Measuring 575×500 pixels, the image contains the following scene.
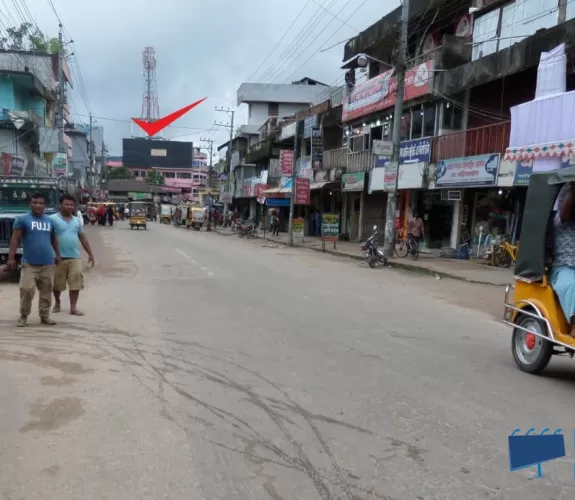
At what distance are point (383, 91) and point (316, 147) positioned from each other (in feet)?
26.2

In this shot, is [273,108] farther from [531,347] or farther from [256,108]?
[531,347]

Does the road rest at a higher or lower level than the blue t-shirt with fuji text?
lower

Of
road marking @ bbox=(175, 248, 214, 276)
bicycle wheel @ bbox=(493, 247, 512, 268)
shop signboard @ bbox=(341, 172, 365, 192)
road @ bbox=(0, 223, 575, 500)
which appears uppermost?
shop signboard @ bbox=(341, 172, 365, 192)

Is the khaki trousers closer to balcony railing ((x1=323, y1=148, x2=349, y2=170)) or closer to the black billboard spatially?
balcony railing ((x1=323, y1=148, x2=349, y2=170))

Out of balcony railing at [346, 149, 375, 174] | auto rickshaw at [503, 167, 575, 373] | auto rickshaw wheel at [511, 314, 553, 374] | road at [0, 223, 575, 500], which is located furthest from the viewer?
balcony railing at [346, 149, 375, 174]

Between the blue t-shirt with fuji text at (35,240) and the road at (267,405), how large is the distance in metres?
0.96

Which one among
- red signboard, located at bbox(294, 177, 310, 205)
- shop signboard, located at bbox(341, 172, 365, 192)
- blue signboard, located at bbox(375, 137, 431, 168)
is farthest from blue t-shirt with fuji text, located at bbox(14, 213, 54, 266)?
red signboard, located at bbox(294, 177, 310, 205)

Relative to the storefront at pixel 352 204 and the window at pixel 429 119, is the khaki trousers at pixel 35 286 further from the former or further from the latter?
the storefront at pixel 352 204

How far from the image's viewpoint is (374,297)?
1184 cm

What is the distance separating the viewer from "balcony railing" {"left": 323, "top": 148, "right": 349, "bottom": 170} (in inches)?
1271

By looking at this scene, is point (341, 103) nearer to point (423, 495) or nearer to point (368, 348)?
point (368, 348)

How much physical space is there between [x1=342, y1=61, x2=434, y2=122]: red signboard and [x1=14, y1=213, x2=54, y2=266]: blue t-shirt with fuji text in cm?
1815

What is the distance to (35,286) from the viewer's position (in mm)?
7742

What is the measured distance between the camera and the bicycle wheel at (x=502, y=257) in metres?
18.2
